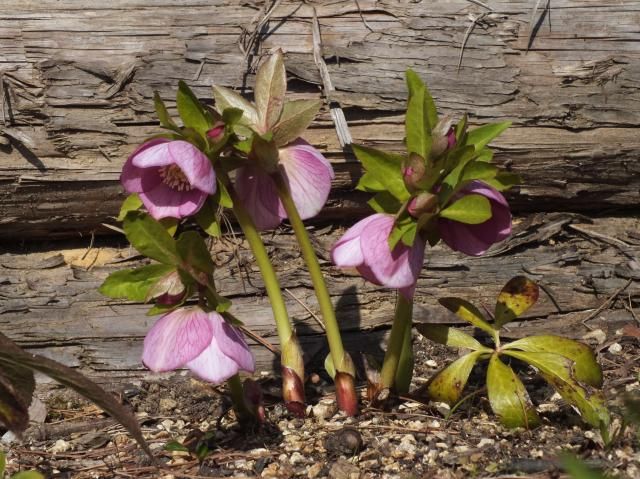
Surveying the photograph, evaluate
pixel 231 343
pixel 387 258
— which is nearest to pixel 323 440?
pixel 231 343

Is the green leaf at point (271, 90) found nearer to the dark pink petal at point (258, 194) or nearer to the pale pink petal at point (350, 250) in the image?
the dark pink petal at point (258, 194)

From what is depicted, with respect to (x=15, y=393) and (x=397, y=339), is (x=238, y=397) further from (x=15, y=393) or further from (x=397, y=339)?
(x=15, y=393)

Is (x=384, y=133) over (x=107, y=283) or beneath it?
over

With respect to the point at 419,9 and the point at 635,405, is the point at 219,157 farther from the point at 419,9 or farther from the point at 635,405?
the point at 635,405

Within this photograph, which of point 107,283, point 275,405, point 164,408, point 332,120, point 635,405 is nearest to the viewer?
point 635,405

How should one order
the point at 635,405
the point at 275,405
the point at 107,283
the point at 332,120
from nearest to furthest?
the point at 635,405, the point at 107,283, the point at 275,405, the point at 332,120

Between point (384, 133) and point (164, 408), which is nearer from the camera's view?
point (164, 408)

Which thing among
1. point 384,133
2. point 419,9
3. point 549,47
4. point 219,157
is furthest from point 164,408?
point 549,47
